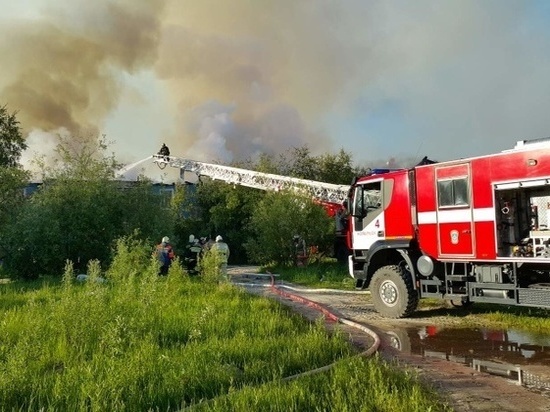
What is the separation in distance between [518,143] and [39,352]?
8.02 meters

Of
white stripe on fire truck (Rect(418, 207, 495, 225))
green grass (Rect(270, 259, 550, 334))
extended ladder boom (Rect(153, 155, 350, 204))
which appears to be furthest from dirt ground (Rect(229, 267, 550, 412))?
extended ladder boom (Rect(153, 155, 350, 204))

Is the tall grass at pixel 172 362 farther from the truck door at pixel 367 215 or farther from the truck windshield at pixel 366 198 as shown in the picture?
the truck windshield at pixel 366 198

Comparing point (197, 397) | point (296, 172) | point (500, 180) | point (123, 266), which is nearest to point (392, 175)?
point (500, 180)

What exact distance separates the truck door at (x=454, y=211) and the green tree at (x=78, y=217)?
10.1 metres

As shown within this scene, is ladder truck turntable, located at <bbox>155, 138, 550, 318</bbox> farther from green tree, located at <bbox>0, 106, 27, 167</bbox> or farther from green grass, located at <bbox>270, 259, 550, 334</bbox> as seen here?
green tree, located at <bbox>0, 106, 27, 167</bbox>

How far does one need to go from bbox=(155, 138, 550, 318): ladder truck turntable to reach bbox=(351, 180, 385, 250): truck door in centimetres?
2

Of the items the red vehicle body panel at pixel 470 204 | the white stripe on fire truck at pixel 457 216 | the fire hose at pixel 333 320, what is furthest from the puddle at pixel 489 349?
the white stripe on fire truck at pixel 457 216

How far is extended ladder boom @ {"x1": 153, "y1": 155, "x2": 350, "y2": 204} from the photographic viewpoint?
86.4 ft

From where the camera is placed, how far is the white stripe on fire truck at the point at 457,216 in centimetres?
948

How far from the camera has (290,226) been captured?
23.6 m

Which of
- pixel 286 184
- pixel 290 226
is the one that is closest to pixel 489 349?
pixel 290 226

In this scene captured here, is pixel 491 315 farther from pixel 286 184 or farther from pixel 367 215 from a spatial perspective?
pixel 286 184

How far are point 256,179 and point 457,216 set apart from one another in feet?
77.3

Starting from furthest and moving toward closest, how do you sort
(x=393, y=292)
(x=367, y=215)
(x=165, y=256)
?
(x=165, y=256), (x=367, y=215), (x=393, y=292)
